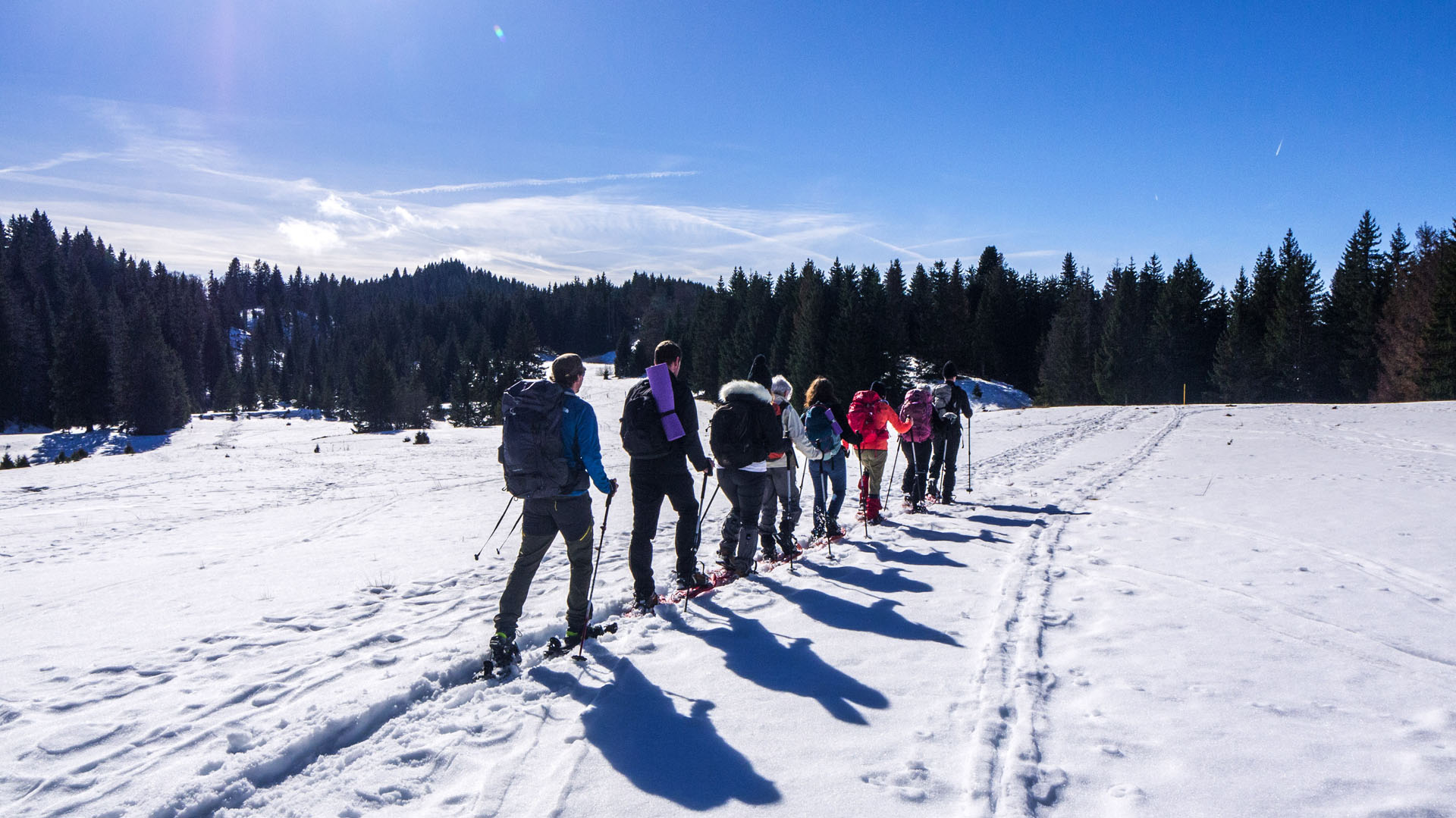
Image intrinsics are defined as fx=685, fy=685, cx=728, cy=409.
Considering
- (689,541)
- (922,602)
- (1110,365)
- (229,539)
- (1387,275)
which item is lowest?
(229,539)

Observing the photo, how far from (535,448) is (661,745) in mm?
2158

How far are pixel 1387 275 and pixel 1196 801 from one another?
6675 centimetres

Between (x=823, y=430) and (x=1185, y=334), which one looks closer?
(x=823, y=430)

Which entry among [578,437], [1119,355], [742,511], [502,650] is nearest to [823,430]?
[742,511]

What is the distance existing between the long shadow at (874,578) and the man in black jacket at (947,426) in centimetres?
423

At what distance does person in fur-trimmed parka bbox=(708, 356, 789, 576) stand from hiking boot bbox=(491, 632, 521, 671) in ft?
8.54

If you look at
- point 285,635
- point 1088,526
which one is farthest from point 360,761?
point 1088,526

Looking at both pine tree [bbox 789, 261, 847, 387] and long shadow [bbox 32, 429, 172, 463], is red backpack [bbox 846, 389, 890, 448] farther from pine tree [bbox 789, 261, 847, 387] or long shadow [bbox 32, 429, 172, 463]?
long shadow [bbox 32, 429, 172, 463]

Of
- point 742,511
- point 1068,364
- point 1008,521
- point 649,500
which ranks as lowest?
point 1008,521

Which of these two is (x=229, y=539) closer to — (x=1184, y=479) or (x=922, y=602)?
(x=922, y=602)

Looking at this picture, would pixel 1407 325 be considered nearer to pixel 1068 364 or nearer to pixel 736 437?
pixel 1068 364

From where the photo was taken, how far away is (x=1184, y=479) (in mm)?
14102

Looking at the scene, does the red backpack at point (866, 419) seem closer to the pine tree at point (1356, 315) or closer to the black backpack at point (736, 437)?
the black backpack at point (736, 437)

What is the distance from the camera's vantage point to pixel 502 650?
5.02m
